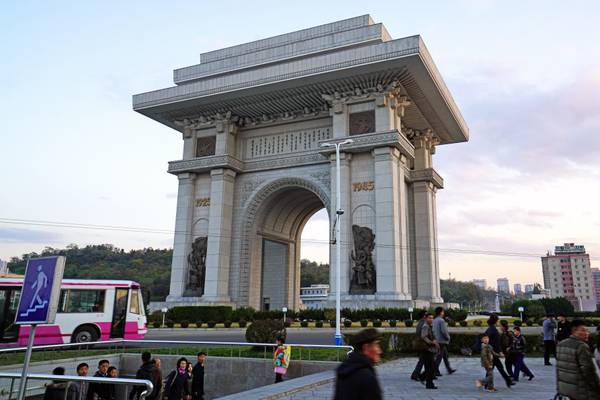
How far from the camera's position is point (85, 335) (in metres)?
17.4

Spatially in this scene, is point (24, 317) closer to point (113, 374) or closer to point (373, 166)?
point (113, 374)

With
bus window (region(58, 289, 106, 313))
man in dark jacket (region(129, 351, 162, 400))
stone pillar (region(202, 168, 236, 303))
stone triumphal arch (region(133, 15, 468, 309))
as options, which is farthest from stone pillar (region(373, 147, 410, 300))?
man in dark jacket (region(129, 351, 162, 400))

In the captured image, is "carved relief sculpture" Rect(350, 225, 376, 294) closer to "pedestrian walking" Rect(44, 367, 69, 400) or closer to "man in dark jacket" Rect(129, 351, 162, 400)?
"man in dark jacket" Rect(129, 351, 162, 400)

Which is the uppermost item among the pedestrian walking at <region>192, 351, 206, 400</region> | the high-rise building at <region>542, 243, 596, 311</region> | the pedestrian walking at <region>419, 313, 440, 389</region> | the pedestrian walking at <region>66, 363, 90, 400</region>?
the high-rise building at <region>542, 243, 596, 311</region>

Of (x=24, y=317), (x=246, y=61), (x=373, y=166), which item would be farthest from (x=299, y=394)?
(x=246, y=61)

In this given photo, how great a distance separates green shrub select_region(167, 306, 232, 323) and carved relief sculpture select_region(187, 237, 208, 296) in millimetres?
2591

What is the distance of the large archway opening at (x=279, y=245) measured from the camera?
109 ft

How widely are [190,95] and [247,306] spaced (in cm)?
1503

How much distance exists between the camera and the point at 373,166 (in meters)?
28.3

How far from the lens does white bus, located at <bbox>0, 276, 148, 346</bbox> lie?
15742 mm

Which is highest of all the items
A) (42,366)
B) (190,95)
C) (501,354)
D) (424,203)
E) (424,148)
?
(190,95)

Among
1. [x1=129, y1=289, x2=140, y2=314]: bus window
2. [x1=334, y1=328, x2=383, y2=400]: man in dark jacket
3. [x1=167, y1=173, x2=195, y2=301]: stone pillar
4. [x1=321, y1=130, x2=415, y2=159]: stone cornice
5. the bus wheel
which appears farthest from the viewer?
[x1=167, y1=173, x2=195, y2=301]: stone pillar

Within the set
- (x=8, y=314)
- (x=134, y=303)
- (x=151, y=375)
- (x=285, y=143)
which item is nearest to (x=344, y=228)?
(x=285, y=143)

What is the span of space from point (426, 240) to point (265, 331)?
20630 mm
